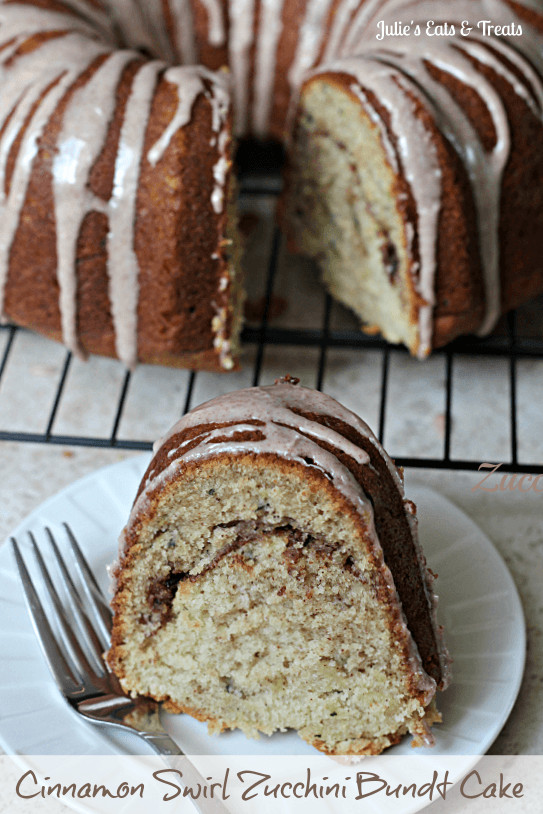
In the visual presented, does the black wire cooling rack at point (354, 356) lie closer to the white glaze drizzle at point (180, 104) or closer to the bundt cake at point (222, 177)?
the bundt cake at point (222, 177)

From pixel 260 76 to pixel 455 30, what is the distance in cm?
59

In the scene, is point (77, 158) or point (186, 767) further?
point (77, 158)

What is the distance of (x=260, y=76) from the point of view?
223 cm

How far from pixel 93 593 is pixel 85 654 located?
92 millimetres

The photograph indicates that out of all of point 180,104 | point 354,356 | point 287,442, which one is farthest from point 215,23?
point 287,442

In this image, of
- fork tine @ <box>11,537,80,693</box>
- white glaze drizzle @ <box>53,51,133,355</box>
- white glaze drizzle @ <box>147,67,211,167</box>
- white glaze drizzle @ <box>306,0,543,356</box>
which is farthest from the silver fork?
white glaze drizzle @ <box>306,0,543,356</box>

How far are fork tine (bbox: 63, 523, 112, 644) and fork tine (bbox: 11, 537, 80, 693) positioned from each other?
68 mm

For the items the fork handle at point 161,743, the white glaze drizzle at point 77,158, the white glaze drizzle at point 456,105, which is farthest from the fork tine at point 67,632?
the white glaze drizzle at point 456,105

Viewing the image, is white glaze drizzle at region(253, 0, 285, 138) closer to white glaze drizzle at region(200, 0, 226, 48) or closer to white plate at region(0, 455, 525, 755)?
white glaze drizzle at region(200, 0, 226, 48)

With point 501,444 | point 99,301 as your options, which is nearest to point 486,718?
point 501,444

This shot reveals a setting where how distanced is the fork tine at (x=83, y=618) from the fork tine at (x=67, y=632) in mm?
14

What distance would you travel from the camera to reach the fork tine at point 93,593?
1.33 meters

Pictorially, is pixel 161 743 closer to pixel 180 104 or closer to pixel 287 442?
pixel 287 442

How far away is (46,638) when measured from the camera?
1.28 meters
